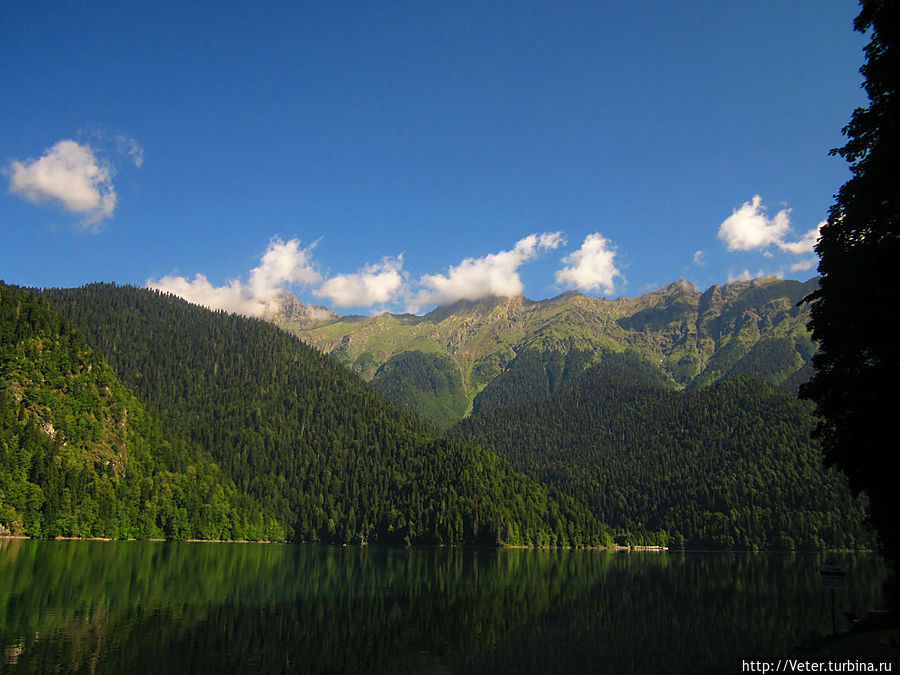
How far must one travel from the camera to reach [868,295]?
117 feet

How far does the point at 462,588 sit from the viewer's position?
95750mm

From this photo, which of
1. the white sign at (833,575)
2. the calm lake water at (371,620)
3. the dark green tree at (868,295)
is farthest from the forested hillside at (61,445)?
the dark green tree at (868,295)

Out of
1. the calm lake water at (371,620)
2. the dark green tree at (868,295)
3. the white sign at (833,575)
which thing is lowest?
the calm lake water at (371,620)

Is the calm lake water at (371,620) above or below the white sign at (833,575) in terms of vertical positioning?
below

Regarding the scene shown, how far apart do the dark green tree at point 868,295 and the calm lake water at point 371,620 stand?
1548 cm

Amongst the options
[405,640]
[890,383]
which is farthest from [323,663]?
[890,383]

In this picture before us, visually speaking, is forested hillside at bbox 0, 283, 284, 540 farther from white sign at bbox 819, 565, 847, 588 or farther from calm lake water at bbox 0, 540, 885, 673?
white sign at bbox 819, 565, 847, 588

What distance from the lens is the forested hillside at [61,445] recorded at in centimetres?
14912

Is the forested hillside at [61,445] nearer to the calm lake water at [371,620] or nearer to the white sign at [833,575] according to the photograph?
the calm lake water at [371,620]

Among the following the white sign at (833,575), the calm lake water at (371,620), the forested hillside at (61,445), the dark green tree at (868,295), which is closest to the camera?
the dark green tree at (868,295)

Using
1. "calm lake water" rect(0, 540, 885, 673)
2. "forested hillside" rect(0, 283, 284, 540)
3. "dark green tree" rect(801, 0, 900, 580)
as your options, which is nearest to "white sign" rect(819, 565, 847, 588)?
"dark green tree" rect(801, 0, 900, 580)

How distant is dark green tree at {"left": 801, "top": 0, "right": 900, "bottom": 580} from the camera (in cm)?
3438

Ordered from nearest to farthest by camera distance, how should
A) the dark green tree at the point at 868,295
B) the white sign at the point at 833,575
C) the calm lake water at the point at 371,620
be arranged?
the dark green tree at the point at 868,295 → the white sign at the point at 833,575 → the calm lake water at the point at 371,620

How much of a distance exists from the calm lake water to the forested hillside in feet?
168
